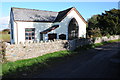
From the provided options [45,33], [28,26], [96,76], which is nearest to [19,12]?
[28,26]

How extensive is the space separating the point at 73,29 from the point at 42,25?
6.94 metres

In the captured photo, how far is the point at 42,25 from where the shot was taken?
24.1m

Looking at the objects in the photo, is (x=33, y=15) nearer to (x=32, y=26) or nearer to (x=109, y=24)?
(x=32, y=26)

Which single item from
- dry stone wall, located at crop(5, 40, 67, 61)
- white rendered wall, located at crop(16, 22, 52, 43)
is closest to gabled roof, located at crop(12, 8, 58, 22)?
white rendered wall, located at crop(16, 22, 52, 43)

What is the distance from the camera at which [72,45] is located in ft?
54.2

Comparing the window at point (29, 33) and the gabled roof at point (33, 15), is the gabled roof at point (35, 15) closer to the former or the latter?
the gabled roof at point (33, 15)

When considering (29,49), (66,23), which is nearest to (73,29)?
(66,23)

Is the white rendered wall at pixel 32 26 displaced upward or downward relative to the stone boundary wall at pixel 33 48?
upward

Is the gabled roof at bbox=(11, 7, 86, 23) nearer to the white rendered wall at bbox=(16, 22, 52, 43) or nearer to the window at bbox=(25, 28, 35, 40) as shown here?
the white rendered wall at bbox=(16, 22, 52, 43)

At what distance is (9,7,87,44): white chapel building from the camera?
21.7 metres

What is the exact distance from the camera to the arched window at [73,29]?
24.9 meters


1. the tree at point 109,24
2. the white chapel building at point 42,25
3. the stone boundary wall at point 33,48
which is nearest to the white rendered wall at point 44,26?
the white chapel building at point 42,25

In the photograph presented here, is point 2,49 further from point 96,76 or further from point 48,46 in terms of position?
point 96,76

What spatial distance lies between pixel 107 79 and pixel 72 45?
1018 centimetres
